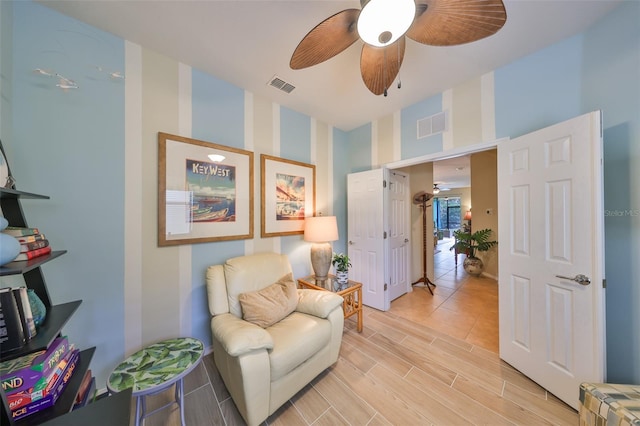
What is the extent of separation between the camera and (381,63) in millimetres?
1379

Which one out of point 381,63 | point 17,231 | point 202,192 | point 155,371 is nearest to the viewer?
point 17,231

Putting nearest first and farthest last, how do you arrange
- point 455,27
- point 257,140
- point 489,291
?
1. point 455,27
2. point 257,140
3. point 489,291

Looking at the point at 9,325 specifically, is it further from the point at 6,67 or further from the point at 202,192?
the point at 6,67

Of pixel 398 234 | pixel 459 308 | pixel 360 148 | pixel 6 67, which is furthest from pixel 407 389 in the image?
pixel 6 67

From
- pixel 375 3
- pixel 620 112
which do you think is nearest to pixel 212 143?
pixel 375 3

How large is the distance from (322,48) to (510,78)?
1.85 meters

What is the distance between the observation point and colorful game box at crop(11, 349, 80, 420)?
0.78 metres

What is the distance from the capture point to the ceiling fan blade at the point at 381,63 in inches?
51.2

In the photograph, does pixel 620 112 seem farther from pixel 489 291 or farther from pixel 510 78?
pixel 489 291

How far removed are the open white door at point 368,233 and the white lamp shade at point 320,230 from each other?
66cm

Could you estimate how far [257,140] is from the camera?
7.49ft

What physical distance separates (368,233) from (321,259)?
0.86 m

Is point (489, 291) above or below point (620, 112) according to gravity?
below

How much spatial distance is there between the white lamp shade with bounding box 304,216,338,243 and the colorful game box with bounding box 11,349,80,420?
73.5 inches
